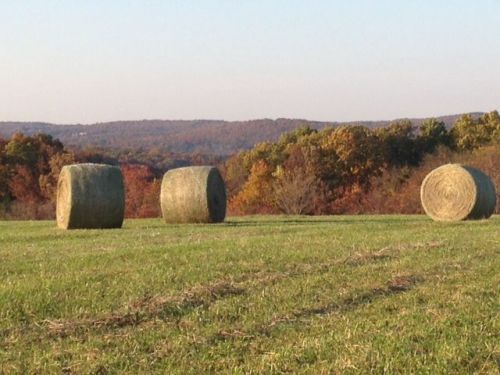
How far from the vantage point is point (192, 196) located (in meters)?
27.4

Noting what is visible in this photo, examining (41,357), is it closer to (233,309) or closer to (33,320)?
(33,320)

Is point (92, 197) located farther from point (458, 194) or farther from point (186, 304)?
point (186, 304)

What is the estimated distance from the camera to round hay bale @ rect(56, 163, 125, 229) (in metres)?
24.4

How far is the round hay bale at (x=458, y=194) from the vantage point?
27688 millimetres

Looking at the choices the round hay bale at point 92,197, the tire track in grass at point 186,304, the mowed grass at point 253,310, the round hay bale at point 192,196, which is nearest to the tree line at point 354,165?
the round hay bale at point 192,196

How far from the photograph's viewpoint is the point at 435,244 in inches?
617

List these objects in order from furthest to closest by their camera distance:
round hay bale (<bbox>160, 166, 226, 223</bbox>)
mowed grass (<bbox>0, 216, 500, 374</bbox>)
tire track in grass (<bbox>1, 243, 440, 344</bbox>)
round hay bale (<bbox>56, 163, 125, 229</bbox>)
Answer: round hay bale (<bbox>160, 166, 226, 223</bbox>) < round hay bale (<bbox>56, 163, 125, 229</bbox>) < tire track in grass (<bbox>1, 243, 440, 344</bbox>) < mowed grass (<bbox>0, 216, 500, 374</bbox>)

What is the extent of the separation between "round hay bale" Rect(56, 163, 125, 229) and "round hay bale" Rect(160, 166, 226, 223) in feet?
9.99

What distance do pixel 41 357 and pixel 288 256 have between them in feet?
22.9

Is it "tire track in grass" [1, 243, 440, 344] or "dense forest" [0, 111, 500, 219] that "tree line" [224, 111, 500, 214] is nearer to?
"dense forest" [0, 111, 500, 219]

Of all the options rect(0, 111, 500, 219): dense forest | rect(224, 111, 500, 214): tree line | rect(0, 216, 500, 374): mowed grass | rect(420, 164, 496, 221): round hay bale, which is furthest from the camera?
rect(224, 111, 500, 214): tree line

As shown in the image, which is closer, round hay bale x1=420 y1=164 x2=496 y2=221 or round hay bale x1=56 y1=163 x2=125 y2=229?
round hay bale x1=56 y1=163 x2=125 y2=229

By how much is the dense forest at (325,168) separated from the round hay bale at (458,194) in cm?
2804

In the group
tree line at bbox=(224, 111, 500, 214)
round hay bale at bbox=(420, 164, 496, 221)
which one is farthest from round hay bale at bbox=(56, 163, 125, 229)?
tree line at bbox=(224, 111, 500, 214)
